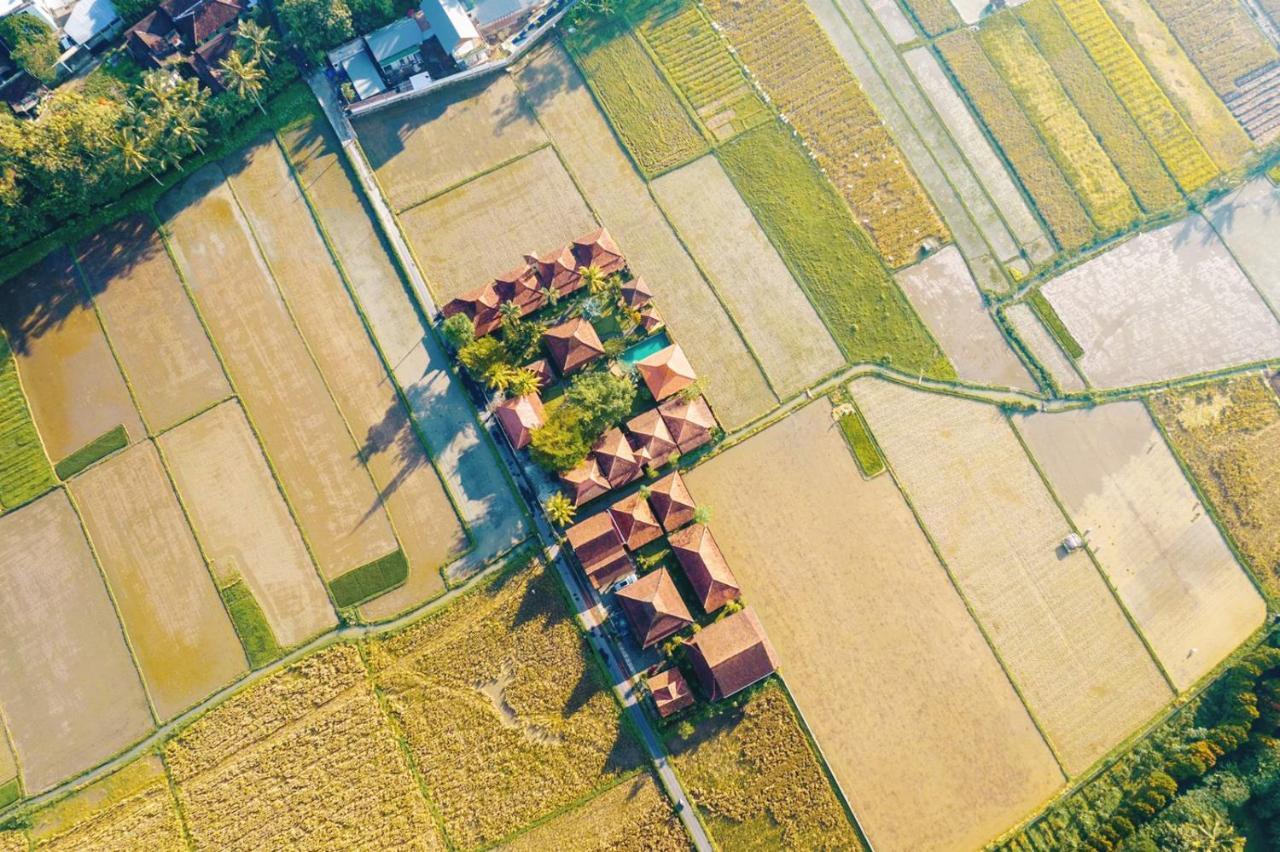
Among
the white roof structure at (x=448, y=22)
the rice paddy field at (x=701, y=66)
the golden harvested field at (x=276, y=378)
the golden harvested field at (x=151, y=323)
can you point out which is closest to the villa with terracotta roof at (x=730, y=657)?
the golden harvested field at (x=276, y=378)

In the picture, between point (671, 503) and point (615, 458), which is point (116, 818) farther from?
point (671, 503)

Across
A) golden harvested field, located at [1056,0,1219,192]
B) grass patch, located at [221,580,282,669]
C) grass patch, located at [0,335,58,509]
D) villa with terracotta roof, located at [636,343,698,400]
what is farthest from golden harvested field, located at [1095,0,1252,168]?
grass patch, located at [0,335,58,509]

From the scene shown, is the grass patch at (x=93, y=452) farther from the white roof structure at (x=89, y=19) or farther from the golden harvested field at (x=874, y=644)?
the golden harvested field at (x=874, y=644)

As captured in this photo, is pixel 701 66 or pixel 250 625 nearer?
pixel 250 625

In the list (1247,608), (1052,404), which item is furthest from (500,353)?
(1247,608)

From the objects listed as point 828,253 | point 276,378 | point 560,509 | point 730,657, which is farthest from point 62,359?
point 828,253

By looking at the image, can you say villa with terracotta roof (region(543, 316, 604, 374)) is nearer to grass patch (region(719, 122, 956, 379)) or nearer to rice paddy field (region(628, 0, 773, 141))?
grass patch (region(719, 122, 956, 379))
